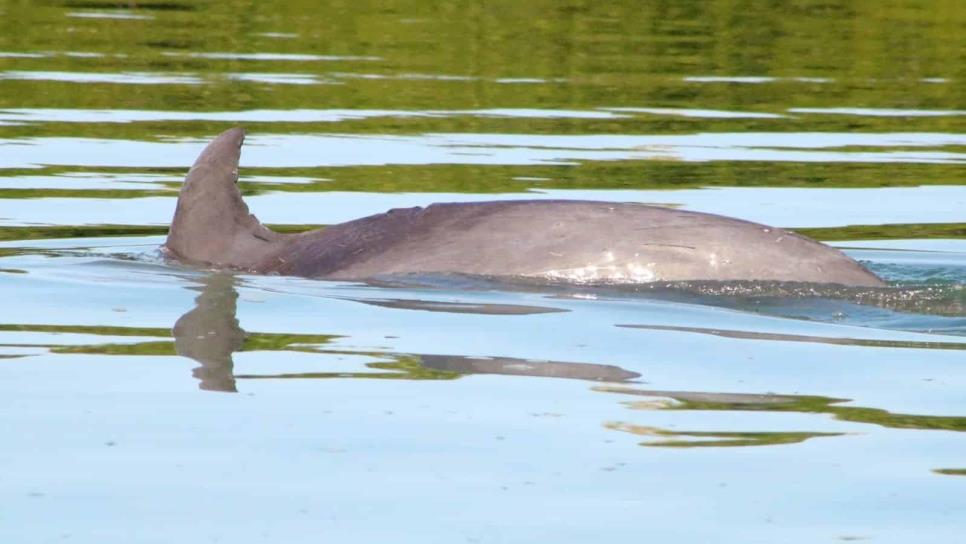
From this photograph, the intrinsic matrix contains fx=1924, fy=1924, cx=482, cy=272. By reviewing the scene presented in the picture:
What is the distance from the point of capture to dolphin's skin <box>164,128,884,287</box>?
10758 millimetres

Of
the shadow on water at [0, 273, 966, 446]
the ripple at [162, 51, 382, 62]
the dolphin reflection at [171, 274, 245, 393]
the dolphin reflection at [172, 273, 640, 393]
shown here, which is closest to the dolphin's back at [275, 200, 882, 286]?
the shadow on water at [0, 273, 966, 446]

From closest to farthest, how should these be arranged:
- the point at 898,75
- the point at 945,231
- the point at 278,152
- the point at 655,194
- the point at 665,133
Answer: the point at 945,231 < the point at 655,194 < the point at 278,152 < the point at 665,133 < the point at 898,75

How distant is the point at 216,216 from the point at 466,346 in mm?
2794

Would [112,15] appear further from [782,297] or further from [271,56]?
[782,297]

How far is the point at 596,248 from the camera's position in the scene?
10.9 meters

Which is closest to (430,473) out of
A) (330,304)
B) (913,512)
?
(913,512)

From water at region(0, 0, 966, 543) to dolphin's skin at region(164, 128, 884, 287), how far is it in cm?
13

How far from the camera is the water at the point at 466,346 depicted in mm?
6914

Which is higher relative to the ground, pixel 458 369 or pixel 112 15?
pixel 112 15

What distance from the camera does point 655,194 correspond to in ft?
53.7

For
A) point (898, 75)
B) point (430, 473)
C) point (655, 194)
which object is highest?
point (898, 75)

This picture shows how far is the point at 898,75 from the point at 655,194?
1034 centimetres

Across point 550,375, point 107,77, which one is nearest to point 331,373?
point 550,375

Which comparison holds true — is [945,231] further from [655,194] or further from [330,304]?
[330,304]
